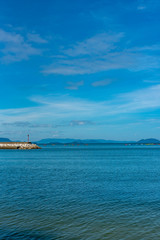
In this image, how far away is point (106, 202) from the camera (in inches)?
822

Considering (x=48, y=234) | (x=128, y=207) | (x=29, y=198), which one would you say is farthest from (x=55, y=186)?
(x=48, y=234)

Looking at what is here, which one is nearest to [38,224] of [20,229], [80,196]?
[20,229]

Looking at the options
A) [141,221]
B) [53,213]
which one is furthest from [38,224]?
[141,221]

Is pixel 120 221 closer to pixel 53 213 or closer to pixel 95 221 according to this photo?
pixel 95 221

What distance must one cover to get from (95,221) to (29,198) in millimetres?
8711

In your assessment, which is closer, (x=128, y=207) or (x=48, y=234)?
(x=48, y=234)

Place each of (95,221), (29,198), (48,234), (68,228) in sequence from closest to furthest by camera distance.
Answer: (48,234)
(68,228)
(95,221)
(29,198)

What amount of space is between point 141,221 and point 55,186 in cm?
1489

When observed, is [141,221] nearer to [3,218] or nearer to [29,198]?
[3,218]

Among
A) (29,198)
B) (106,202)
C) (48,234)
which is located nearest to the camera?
(48,234)

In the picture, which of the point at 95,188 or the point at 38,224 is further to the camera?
the point at 95,188

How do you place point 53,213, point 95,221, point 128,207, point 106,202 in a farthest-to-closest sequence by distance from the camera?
point 106,202, point 128,207, point 53,213, point 95,221

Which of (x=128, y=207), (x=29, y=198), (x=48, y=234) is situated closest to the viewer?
(x=48, y=234)

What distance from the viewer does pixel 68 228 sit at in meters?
14.6
